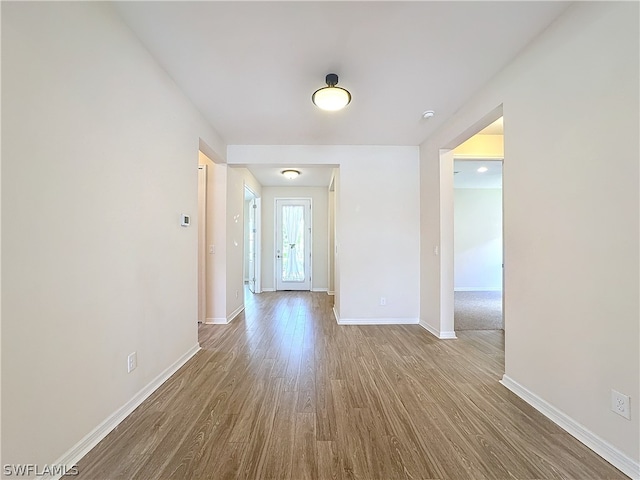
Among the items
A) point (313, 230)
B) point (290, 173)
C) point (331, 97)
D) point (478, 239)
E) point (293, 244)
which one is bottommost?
point (293, 244)

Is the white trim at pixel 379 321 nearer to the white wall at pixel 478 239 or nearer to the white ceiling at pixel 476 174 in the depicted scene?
the white ceiling at pixel 476 174

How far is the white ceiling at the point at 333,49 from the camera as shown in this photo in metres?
1.64

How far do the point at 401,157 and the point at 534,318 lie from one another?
2.74m

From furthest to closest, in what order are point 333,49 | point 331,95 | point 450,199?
→ point 450,199 < point 331,95 < point 333,49

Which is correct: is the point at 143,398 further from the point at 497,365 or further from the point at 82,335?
the point at 497,365

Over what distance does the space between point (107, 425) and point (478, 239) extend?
7952mm

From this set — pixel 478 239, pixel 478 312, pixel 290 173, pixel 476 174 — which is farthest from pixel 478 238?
pixel 290 173

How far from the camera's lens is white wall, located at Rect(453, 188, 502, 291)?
286 inches

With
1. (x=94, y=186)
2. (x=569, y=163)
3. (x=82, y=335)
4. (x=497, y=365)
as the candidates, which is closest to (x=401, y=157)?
(x=569, y=163)

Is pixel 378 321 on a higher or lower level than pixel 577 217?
lower

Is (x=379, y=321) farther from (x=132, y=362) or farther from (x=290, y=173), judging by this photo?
(x=290, y=173)

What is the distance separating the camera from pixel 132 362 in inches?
72.1

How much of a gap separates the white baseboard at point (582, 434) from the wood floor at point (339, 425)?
37 millimetres

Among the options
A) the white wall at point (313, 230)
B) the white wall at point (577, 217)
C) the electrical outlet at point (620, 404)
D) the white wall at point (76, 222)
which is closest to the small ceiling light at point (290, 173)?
the white wall at point (313, 230)
